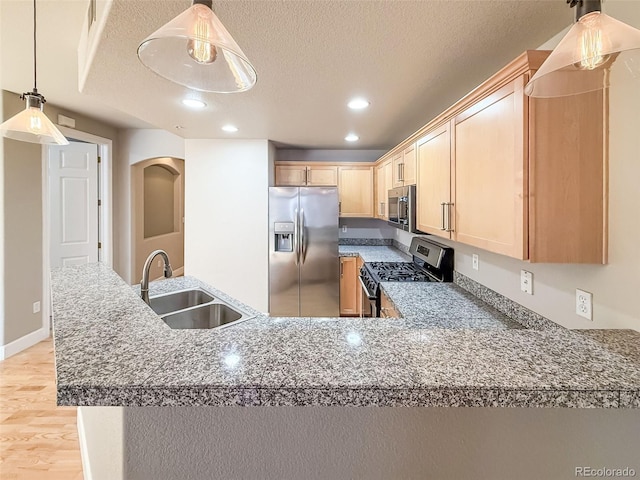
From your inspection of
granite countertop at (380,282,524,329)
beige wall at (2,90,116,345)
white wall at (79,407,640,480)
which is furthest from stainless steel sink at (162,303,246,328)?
beige wall at (2,90,116,345)

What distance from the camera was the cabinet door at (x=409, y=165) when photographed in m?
2.77

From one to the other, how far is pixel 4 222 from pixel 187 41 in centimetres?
351

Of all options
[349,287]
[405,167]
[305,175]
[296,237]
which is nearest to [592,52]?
[405,167]

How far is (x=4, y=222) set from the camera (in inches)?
126

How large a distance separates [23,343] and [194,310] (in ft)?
9.31

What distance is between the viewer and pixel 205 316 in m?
2.01

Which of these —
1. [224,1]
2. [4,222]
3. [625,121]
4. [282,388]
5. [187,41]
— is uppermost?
[224,1]

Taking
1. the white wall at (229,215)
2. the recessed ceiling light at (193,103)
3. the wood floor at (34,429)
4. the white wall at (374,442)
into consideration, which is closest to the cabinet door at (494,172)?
the white wall at (374,442)

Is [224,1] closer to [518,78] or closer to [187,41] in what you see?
[187,41]

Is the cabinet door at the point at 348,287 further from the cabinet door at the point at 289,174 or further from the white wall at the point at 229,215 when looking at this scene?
the cabinet door at the point at 289,174

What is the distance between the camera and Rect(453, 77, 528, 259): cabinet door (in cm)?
134

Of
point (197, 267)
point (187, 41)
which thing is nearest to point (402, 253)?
point (197, 267)

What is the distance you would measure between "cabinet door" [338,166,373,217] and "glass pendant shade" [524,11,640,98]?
3.53 meters

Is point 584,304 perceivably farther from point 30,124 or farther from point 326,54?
point 30,124
